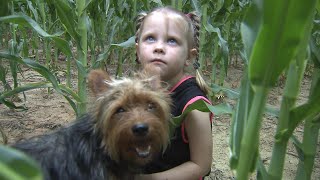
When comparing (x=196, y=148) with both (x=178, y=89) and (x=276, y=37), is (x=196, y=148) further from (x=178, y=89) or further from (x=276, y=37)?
(x=276, y=37)

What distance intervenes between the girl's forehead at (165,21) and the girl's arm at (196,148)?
0.46 m

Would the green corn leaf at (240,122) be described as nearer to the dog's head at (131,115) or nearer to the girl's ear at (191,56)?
the dog's head at (131,115)

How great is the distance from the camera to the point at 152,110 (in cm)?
159

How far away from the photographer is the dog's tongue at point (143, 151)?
5.25 ft

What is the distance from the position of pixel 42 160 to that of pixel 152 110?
51 centimetres

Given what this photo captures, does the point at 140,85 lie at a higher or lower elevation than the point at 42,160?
higher

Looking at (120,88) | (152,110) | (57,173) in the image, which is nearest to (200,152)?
(152,110)

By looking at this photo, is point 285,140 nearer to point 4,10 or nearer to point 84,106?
point 4,10

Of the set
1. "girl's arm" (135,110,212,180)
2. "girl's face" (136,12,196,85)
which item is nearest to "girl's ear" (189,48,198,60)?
"girl's face" (136,12,196,85)

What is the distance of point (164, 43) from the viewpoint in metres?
1.91

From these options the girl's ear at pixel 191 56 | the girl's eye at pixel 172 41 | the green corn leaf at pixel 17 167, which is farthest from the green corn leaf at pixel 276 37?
the girl's ear at pixel 191 56

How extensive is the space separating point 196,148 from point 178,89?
1.10 feet

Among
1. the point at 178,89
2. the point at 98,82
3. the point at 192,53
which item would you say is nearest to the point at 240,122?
the point at 98,82

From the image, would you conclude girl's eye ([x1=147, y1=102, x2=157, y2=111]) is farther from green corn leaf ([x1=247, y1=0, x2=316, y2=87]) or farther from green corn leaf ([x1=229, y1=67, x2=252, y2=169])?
green corn leaf ([x1=247, y1=0, x2=316, y2=87])
